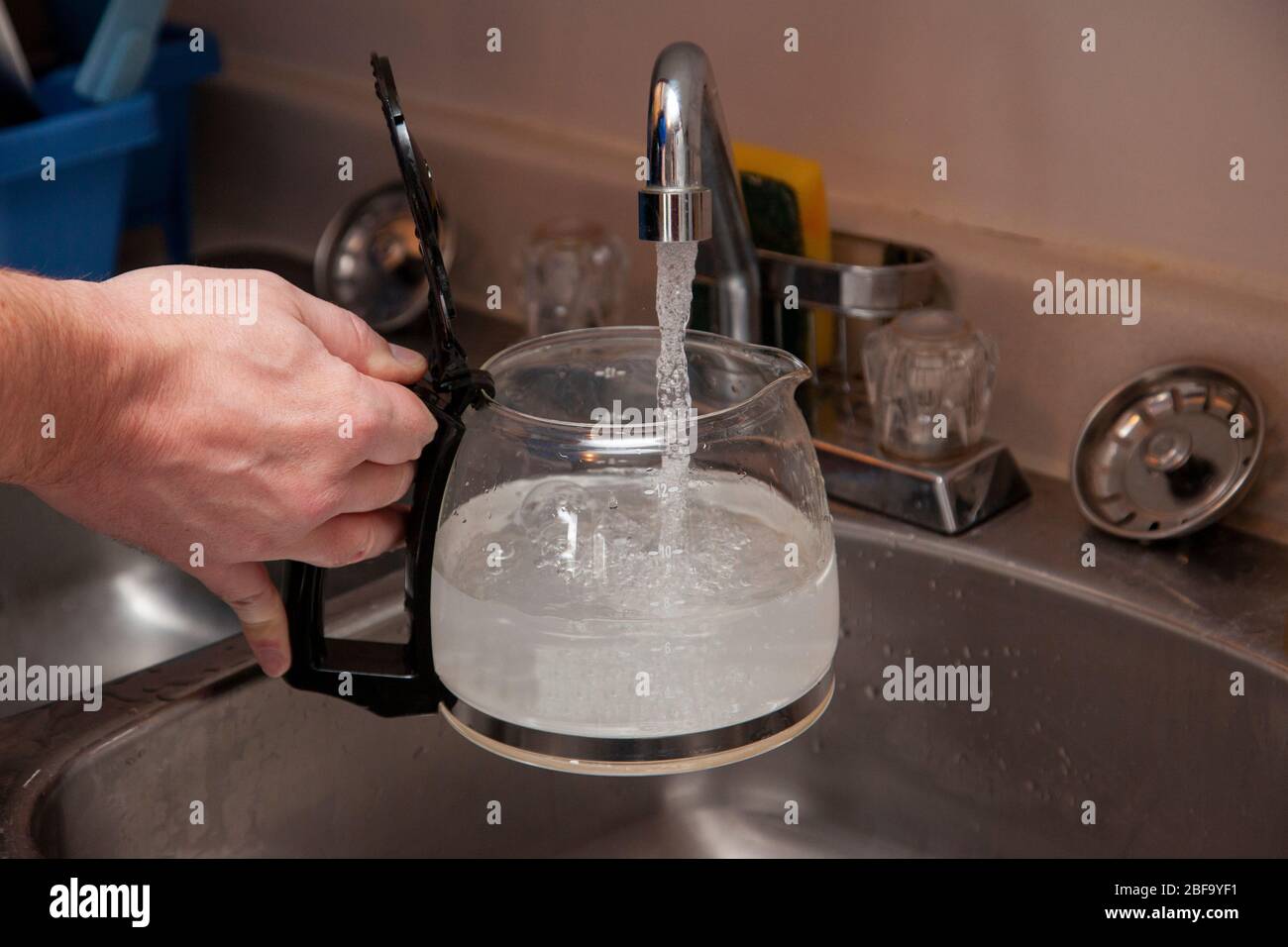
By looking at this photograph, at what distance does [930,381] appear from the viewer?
87cm

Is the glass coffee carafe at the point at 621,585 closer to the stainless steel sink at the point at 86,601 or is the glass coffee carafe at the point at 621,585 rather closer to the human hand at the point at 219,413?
the human hand at the point at 219,413

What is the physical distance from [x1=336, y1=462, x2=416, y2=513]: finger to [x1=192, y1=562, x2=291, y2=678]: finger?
7cm

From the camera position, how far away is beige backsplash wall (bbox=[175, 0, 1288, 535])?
82 cm

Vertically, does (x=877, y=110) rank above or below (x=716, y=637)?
above

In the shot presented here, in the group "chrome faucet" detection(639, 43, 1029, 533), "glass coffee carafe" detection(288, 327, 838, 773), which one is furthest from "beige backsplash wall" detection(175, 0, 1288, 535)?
"glass coffee carafe" detection(288, 327, 838, 773)

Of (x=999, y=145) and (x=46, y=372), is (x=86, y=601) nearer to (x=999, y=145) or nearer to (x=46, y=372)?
(x=46, y=372)

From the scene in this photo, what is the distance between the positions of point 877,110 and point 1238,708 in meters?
0.48

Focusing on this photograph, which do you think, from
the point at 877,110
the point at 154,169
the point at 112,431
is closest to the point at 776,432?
the point at 112,431

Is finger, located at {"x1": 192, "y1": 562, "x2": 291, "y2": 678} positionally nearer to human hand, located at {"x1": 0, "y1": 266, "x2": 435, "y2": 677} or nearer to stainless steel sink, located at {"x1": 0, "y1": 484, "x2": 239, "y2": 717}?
human hand, located at {"x1": 0, "y1": 266, "x2": 435, "y2": 677}

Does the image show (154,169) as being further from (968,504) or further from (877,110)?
(968,504)

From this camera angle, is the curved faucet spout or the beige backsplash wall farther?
the beige backsplash wall

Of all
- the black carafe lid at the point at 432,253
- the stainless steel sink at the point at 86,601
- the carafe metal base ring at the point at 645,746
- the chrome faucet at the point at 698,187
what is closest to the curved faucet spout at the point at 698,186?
the chrome faucet at the point at 698,187
